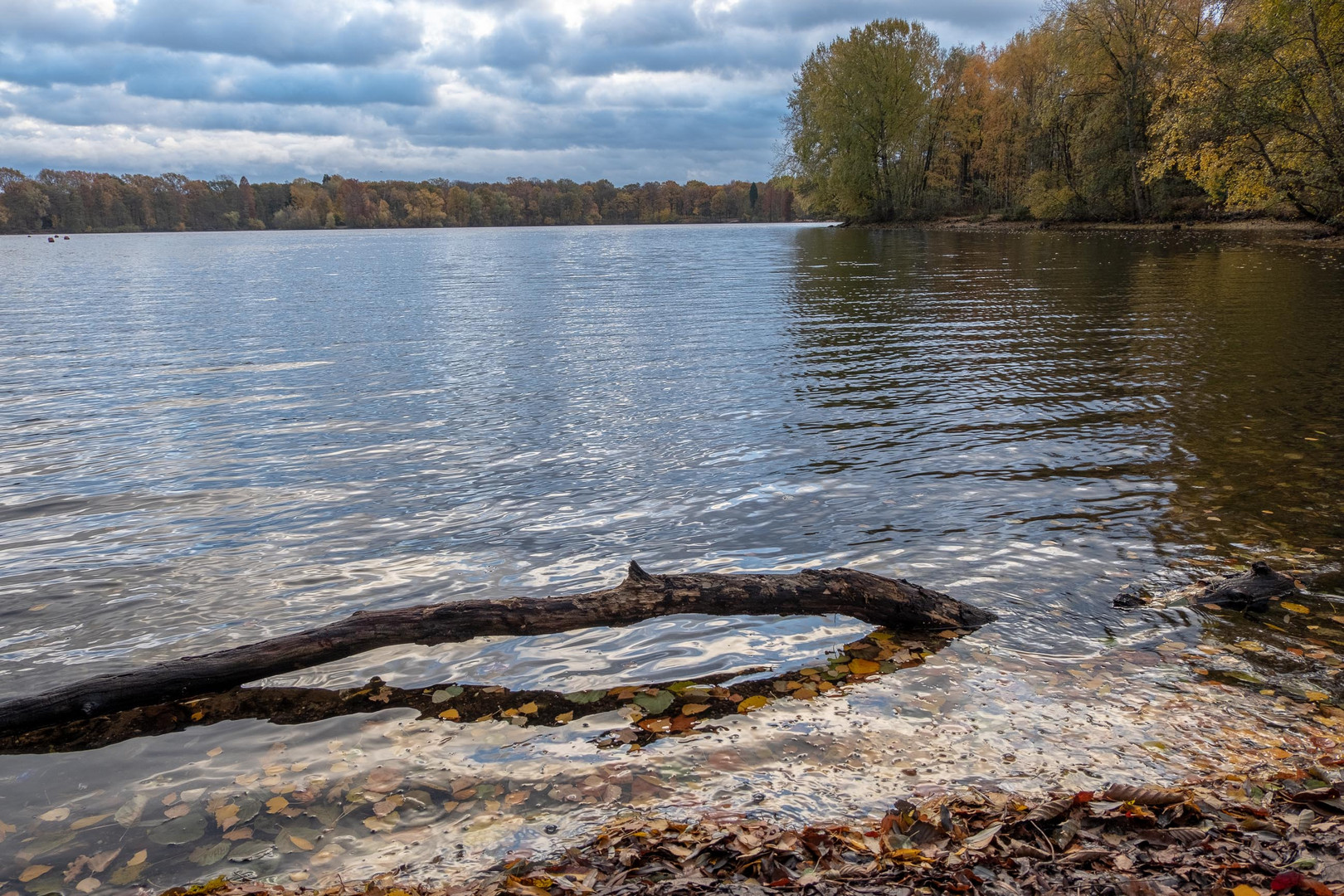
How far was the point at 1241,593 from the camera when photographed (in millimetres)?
7387

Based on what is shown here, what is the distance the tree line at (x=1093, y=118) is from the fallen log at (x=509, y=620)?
46058 mm

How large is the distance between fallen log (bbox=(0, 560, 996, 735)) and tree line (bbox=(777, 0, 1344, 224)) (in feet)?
151

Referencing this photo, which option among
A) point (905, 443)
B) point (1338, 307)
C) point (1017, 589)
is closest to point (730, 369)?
point (905, 443)

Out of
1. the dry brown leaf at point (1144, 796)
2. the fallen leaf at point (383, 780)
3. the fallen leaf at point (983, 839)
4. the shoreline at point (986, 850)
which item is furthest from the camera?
the fallen leaf at point (383, 780)

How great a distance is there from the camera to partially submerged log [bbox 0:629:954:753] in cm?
610

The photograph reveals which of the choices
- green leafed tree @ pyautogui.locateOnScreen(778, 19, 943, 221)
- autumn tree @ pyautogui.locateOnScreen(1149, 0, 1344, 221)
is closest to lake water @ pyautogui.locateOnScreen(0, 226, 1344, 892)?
autumn tree @ pyautogui.locateOnScreen(1149, 0, 1344, 221)

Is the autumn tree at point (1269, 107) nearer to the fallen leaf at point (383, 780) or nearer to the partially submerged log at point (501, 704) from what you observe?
the partially submerged log at point (501, 704)

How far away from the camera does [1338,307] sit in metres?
23.5

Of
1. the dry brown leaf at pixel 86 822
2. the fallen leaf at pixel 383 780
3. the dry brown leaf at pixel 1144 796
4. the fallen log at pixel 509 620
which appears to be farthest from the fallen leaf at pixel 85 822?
the dry brown leaf at pixel 1144 796

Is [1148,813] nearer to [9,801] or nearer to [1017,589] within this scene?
[1017,589]

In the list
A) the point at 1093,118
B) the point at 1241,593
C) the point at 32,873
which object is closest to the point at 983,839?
the point at 1241,593

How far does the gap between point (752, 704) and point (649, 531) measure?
3888mm

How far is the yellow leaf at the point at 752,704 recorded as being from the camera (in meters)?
6.27

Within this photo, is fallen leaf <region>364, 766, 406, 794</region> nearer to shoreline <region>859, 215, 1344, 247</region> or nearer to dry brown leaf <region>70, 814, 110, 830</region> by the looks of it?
dry brown leaf <region>70, 814, 110, 830</region>
